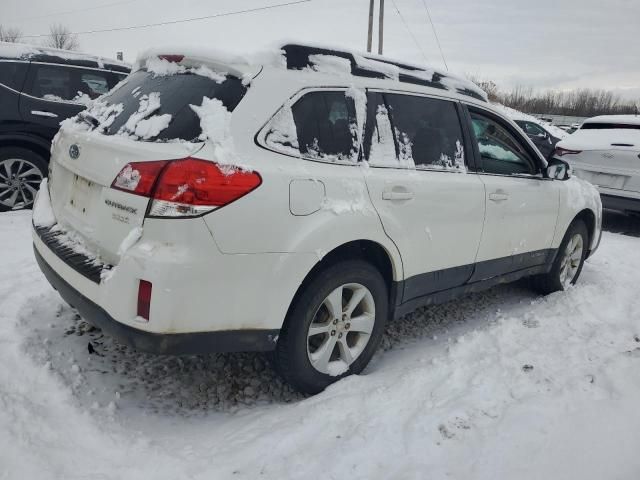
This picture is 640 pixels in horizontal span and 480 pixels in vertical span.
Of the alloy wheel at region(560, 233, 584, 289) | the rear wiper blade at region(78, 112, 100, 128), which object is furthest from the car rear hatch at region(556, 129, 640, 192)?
the rear wiper blade at region(78, 112, 100, 128)

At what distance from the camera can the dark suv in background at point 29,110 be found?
5.78 m

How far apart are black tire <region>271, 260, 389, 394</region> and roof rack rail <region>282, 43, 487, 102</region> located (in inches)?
42.8

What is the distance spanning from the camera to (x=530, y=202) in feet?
12.9

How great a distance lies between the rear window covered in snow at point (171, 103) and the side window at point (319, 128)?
249 mm

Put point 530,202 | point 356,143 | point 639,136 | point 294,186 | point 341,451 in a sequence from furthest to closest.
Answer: point 639,136
point 530,202
point 356,143
point 294,186
point 341,451

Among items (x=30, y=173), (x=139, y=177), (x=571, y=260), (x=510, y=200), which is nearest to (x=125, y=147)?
(x=139, y=177)

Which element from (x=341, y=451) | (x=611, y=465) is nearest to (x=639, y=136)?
(x=611, y=465)

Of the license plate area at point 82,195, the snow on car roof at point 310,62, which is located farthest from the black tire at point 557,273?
the license plate area at point 82,195

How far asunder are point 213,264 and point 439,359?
1614 mm

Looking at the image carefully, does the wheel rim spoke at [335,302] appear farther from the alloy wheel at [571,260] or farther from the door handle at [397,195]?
the alloy wheel at [571,260]

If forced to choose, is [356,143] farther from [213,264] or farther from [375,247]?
[213,264]

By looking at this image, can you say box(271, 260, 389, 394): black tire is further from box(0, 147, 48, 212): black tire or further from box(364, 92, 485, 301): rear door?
box(0, 147, 48, 212): black tire

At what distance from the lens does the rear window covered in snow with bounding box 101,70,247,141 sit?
234 centimetres

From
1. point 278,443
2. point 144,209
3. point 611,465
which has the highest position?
point 144,209
